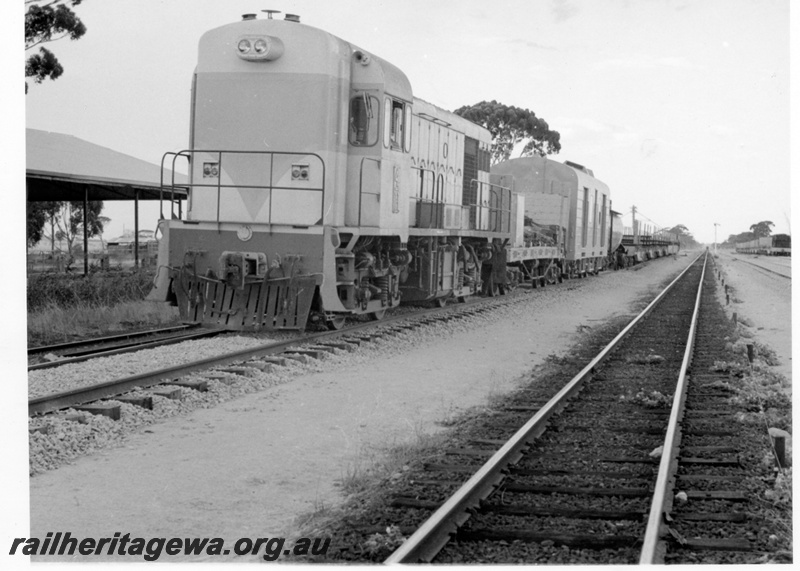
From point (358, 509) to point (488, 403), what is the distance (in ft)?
11.2

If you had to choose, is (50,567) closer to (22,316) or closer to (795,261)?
(22,316)

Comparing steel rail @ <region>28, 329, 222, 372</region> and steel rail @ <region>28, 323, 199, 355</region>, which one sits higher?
steel rail @ <region>28, 329, 222, 372</region>

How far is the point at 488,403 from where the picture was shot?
793 cm

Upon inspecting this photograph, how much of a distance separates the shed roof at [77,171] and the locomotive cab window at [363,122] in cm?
703

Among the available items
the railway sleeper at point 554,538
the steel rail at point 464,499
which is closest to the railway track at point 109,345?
the steel rail at point 464,499

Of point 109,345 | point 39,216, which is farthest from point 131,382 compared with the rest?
point 39,216

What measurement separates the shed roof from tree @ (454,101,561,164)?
16464mm

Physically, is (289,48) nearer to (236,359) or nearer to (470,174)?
(236,359)

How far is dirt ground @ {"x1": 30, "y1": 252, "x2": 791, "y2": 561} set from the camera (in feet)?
15.1

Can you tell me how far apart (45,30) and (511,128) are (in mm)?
24530

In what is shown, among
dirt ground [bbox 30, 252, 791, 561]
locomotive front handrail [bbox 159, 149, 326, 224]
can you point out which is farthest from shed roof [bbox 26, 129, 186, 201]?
dirt ground [bbox 30, 252, 791, 561]

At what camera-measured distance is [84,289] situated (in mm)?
16234

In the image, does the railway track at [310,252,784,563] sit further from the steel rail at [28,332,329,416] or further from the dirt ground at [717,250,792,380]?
the dirt ground at [717,250,792,380]

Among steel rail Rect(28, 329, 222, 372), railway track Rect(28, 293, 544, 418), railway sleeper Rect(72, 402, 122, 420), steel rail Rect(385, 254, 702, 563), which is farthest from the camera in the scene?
steel rail Rect(28, 329, 222, 372)
